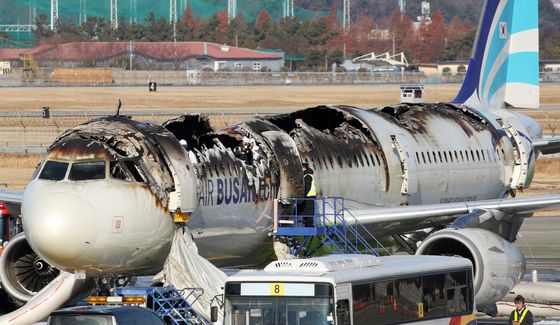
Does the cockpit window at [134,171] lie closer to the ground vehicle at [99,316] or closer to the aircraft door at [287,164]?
the ground vehicle at [99,316]

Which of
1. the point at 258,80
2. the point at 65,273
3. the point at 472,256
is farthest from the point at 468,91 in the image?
the point at 258,80

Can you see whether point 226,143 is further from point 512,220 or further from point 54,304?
point 512,220

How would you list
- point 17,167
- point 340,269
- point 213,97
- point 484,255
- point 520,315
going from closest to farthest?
point 340,269 → point 520,315 → point 484,255 → point 17,167 → point 213,97

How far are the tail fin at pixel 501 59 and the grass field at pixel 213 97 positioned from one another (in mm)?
72605

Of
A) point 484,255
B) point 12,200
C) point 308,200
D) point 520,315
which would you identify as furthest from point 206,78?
point 520,315

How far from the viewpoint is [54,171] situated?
2348cm

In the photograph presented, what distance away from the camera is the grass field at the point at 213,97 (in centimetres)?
11494

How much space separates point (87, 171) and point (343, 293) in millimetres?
5534

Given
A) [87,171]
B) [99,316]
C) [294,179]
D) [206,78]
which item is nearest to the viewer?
[99,316]

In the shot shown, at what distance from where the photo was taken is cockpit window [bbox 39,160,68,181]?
76.6 ft

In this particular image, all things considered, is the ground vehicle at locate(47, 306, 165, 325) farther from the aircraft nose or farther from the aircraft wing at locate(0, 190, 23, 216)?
the aircraft wing at locate(0, 190, 23, 216)

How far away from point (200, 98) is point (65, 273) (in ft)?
329

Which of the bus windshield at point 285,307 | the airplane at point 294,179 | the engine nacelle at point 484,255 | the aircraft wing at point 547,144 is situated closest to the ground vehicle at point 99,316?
the airplane at point 294,179

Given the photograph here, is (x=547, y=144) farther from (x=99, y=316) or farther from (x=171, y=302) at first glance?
(x=99, y=316)
